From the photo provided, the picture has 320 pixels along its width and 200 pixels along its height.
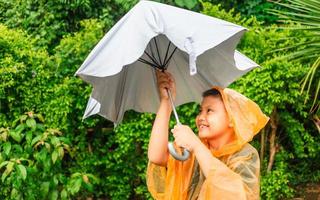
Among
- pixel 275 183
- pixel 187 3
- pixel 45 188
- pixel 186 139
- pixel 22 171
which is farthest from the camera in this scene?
pixel 187 3

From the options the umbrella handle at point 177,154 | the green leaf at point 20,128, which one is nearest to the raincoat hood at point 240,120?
the umbrella handle at point 177,154

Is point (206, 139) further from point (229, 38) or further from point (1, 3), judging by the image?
point (1, 3)

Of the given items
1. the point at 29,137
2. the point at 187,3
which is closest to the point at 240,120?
the point at 29,137

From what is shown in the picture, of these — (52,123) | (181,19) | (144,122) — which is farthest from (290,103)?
(181,19)

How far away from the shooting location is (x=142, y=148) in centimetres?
542

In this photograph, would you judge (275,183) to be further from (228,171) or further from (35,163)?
(228,171)

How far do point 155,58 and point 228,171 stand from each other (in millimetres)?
710

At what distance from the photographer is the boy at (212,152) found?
2559 mm

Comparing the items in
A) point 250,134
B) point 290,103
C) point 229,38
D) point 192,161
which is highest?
point 229,38

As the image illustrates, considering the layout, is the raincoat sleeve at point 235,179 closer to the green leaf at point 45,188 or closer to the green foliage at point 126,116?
the green leaf at point 45,188

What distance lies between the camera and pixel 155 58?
2949mm

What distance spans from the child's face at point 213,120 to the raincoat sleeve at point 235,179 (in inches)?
5.3

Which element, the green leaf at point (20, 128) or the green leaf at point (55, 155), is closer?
the green leaf at point (55, 155)

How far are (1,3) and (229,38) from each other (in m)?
5.29
